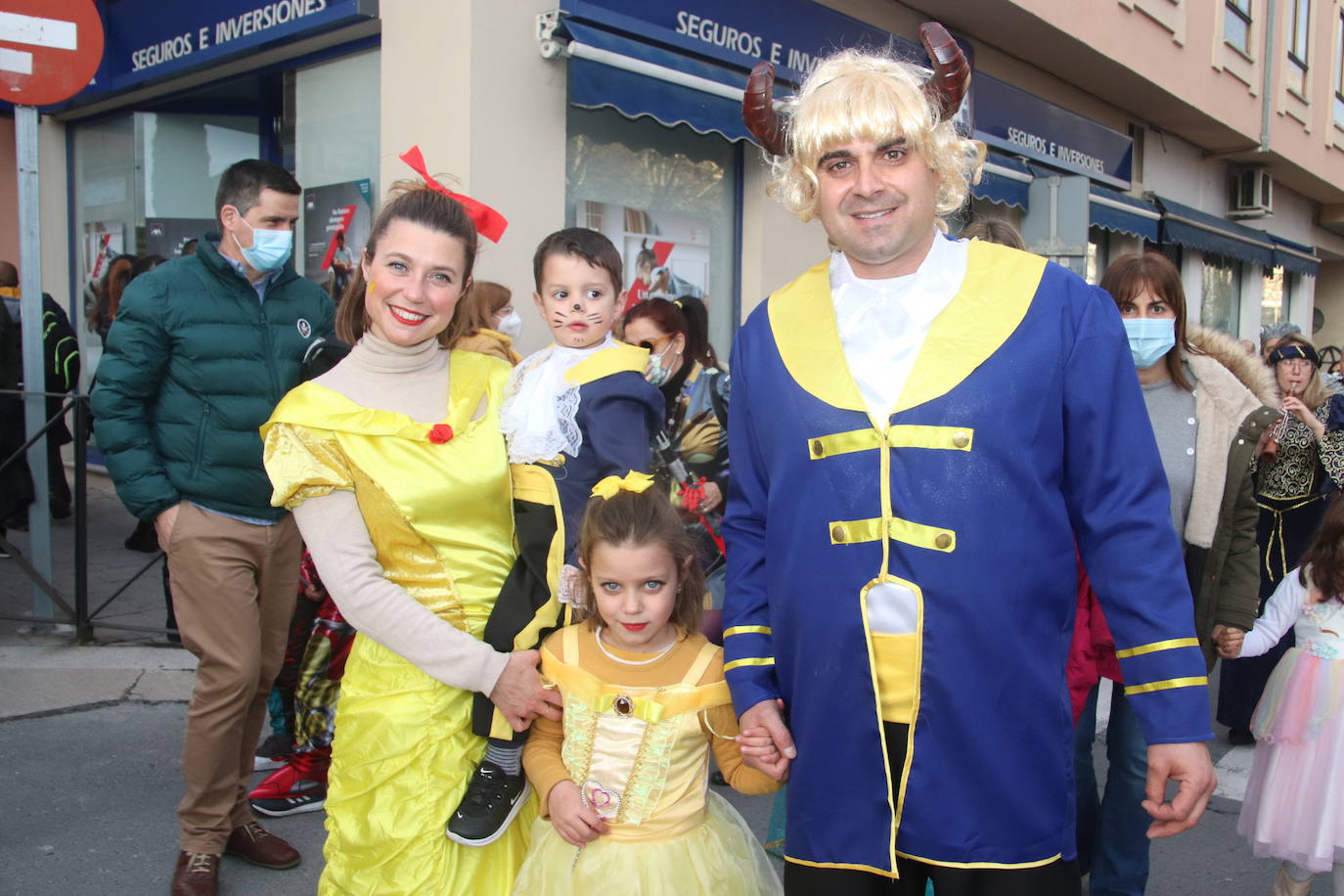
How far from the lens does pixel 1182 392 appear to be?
3.34 m

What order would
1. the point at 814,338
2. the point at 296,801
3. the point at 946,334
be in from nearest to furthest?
the point at 946,334
the point at 814,338
the point at 296,801

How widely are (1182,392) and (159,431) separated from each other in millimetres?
3140

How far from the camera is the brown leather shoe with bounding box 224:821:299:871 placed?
3.46 meters

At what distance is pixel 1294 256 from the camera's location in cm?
1869

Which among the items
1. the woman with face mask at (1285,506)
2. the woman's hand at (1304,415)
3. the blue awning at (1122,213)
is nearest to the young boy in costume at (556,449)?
the woman with face mask at (1285,506)

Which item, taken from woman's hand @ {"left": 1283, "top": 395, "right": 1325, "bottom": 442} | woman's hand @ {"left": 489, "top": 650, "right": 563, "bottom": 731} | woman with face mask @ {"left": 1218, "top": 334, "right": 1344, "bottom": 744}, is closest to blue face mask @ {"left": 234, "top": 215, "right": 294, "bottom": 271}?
woman's hand @ {"left": 489, "top": 650, "right": 563, "bottom": 731}

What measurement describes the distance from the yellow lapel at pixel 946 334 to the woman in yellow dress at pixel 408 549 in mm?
795

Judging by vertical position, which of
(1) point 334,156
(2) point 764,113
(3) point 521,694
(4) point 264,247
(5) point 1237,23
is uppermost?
(5) point 1237,23

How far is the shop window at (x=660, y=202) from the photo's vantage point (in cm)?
700

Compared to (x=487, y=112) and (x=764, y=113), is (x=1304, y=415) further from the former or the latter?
(x=487, y=112)

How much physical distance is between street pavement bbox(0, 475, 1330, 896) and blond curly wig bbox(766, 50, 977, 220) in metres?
2.63

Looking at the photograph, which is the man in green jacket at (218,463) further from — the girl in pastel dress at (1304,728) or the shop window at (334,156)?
the shop window at (334,156)

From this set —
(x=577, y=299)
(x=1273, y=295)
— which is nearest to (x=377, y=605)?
(x=577, y=299)

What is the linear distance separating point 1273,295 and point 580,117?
1639cm
